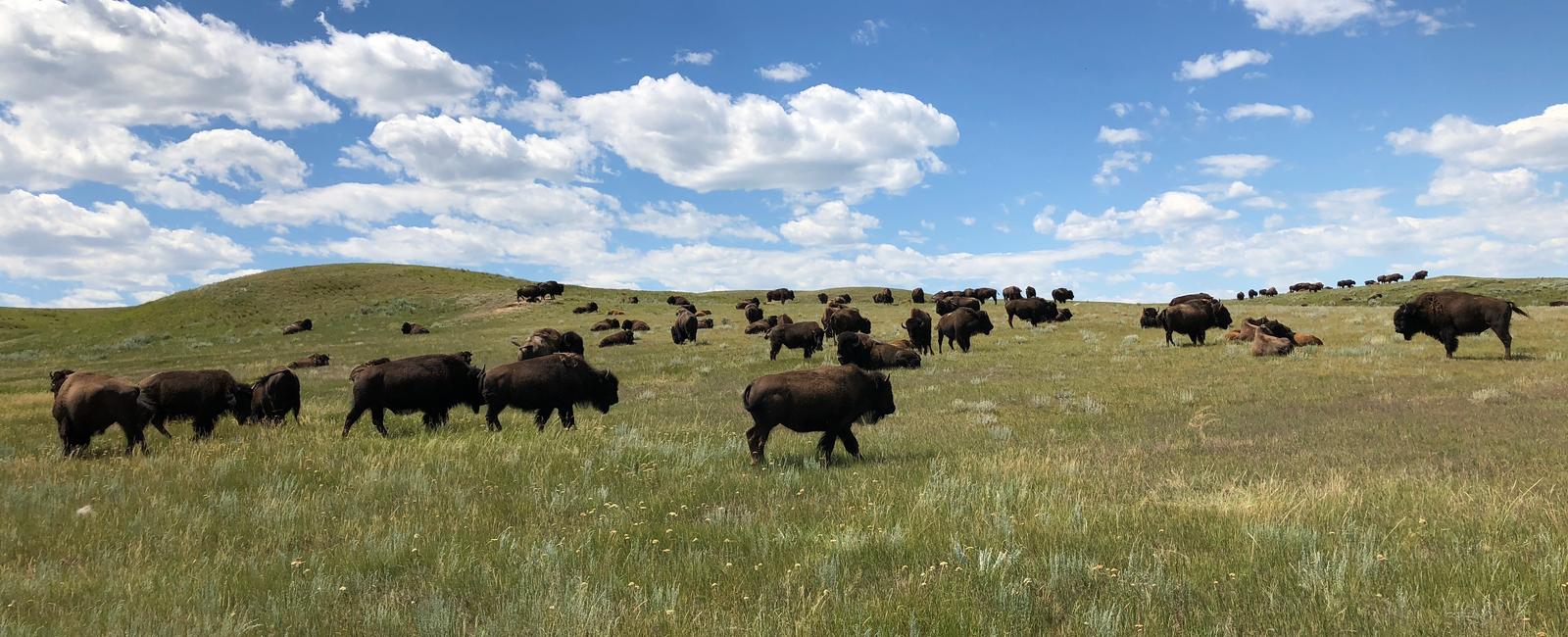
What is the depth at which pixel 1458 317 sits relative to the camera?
2066cm

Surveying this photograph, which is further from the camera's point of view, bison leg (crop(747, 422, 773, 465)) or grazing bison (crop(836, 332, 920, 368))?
grazing bison (crop(836, 332, 920, 368))

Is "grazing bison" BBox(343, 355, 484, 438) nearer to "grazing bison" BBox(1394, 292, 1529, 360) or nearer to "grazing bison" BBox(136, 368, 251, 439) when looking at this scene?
"grazing bison" BBox(136, 368, 251, 439)

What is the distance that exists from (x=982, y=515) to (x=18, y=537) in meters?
7.51

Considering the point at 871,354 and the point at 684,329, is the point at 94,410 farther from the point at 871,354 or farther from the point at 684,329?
the point at 684,329

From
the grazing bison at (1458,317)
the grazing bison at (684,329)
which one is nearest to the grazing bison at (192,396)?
the grazing bison at (684,329)

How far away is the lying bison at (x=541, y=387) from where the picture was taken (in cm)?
1250

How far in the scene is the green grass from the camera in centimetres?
399

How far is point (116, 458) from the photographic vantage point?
30.3 feet

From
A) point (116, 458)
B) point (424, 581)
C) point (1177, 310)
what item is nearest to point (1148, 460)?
point (424, 581)

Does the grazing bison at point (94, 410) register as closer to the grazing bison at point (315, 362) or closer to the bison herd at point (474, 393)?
the bison herd at point (474, 393)

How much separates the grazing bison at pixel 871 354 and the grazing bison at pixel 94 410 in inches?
667

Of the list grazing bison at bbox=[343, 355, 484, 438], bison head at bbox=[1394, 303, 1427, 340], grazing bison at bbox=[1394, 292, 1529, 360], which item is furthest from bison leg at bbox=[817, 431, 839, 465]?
bison head at bbox=[1394, 303, 1427, 340]

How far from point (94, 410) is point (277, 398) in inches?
160

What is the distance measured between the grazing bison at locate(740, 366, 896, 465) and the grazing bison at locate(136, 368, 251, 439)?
382 inches
